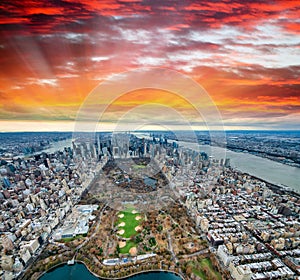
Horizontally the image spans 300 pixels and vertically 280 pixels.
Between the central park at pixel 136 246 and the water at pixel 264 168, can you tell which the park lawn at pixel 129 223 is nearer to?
the central park at pixel 136 246

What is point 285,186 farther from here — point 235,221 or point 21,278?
point 21,278

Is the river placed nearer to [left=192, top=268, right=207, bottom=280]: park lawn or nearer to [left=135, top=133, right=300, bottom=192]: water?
[left=135, top=133, right=300, bottom=192]: water

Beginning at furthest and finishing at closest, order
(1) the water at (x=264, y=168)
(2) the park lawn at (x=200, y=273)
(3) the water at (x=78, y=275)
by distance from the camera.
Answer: (1) the water at (x=264, y=168) → (3) the water at (x=78, y=275) → (2) the park lawn at (x=200, y=273)

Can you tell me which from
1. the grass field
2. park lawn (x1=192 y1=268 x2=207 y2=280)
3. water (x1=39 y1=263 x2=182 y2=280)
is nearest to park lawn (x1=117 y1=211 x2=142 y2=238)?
the grass field

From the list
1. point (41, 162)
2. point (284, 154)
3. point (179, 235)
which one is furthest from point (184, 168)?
point (284, 154)

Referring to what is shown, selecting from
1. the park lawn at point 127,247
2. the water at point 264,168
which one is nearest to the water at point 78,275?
the park lawn at point 127,247

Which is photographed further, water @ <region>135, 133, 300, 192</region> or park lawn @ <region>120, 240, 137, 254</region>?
water @ <region>135, 133, 300, 192</region>

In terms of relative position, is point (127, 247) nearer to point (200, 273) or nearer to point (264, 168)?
point (200, 273)
